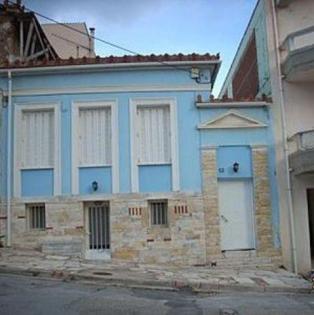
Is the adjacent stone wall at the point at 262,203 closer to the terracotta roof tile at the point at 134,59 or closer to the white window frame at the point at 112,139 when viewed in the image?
the terracotta roof tile at the point at 134,59

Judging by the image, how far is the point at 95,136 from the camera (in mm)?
15359

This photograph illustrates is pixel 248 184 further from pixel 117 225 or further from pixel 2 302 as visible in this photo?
pixel 2 302

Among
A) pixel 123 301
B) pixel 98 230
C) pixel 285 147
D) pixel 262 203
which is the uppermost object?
pixel 285 147

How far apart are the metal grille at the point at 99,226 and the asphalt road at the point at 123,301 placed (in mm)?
3606

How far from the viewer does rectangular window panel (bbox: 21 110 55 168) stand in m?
15.3

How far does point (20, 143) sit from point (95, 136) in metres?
2.29

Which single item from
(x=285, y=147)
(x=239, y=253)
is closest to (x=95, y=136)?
(x=239, y=253)

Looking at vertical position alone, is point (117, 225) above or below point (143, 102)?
below

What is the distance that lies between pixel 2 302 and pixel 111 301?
6.34 ft

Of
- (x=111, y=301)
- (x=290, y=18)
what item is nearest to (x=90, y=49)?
(x=290, y=18)

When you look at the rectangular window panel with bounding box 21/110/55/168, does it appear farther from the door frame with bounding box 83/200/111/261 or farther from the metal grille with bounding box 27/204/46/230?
the door frame with bounding box 83/200/111/261

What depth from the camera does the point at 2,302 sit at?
352 inches

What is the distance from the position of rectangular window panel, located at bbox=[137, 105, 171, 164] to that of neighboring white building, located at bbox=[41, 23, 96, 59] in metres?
8.92

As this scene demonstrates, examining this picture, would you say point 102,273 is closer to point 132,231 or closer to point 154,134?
point 132,231
